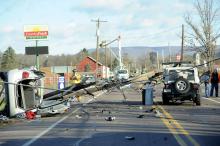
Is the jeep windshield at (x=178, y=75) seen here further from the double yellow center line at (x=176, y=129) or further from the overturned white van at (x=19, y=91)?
the overturned white van at (x=19, y=91)

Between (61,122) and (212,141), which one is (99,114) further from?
(212,141)

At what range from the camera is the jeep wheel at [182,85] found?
23.6 m

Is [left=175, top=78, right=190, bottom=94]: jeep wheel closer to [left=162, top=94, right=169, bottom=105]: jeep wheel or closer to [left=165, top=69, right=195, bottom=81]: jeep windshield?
[left=162, top=94, right=169, bottom=105]: jeep wheel

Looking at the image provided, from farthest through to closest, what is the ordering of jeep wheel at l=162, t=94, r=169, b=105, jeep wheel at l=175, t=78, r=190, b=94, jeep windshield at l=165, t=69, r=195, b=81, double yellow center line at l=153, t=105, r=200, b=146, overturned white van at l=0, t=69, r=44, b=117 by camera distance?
jeep windshield at l=165, t=69, r=195, b=81 < jeep wheel at l=162, t=94, r=169, b=105 < jeep wheel at l=175, t=78, r=190, b=94 < overturned white van at l=0, t=69, r=44, b=117 < double yellow center line at l=153, t=105, r=200, b=146

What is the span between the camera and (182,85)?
23.7 metres

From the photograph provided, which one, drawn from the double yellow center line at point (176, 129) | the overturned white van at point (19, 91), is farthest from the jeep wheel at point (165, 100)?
the overturned white van at point (19, 91)

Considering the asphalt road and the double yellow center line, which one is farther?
the asphalt road

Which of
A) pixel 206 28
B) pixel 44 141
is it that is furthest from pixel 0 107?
pixel 206 28

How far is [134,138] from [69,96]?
6.75 m

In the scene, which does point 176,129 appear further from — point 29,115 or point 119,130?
point 29,115

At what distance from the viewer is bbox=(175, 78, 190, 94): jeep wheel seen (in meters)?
23.6

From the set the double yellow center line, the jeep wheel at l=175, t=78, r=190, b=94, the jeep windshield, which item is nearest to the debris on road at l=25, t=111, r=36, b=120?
the double yellow center line

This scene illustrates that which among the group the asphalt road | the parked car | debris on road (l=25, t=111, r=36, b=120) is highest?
the parked car

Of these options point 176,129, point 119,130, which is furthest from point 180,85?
point 119,130
